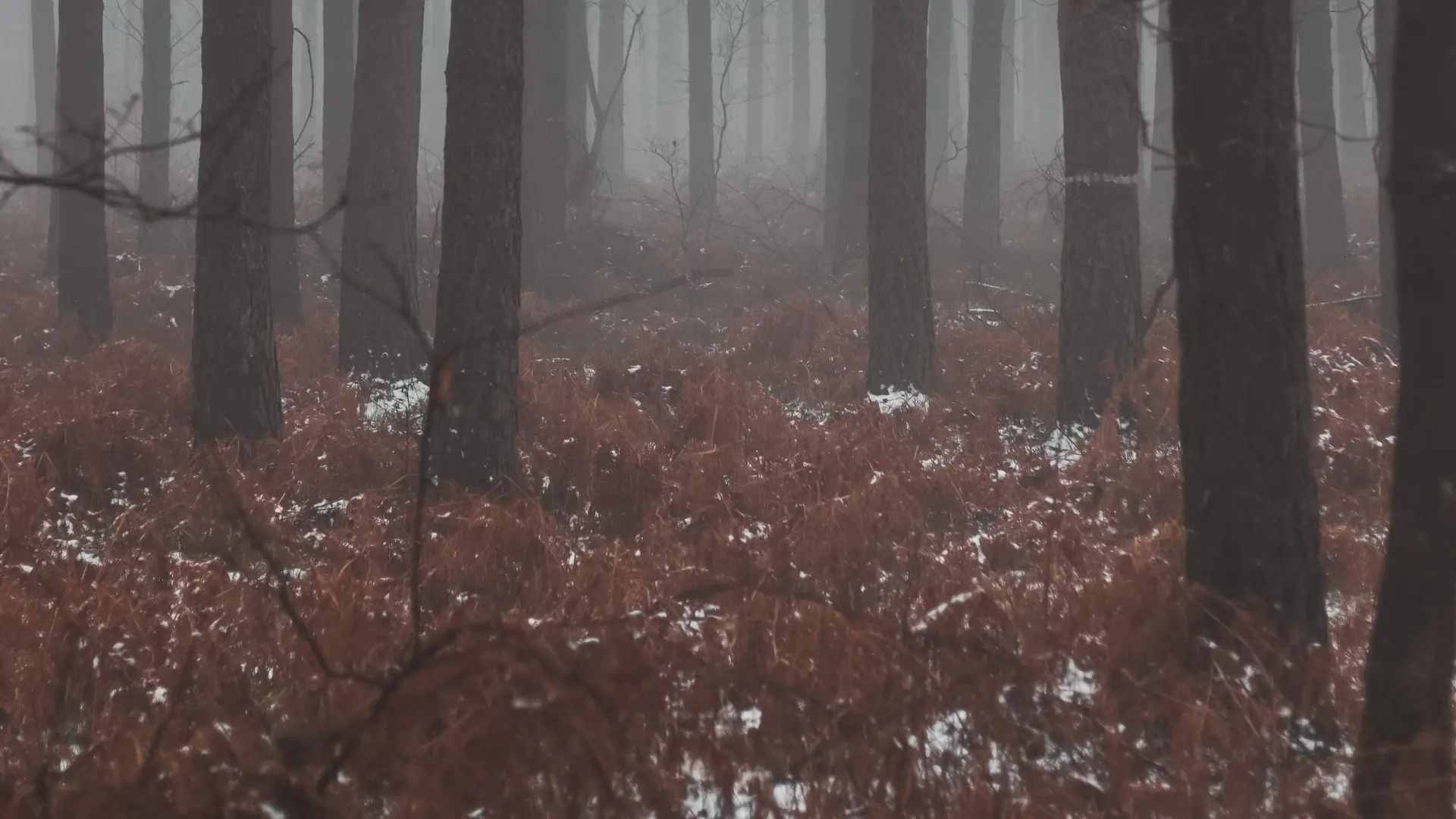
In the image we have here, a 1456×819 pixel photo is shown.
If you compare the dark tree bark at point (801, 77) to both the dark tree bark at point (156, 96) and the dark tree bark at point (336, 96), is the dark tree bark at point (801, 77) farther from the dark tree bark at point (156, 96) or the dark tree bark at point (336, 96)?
the dark tree bark at point (156, 96)

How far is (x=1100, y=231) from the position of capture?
8945 mm

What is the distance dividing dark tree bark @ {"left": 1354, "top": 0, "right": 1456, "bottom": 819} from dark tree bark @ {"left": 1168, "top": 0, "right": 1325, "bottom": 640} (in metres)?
0.64

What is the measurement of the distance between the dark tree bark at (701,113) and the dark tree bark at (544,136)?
18.7 ft

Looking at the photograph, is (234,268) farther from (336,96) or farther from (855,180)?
(336,96)

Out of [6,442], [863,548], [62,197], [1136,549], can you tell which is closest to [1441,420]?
[1136,549]

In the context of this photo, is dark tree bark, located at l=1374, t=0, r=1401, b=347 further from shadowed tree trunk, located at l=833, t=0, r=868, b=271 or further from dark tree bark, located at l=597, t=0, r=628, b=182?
dark tree bark, located at l=597, t=0, r=628, b=182

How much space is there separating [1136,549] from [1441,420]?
187 cm

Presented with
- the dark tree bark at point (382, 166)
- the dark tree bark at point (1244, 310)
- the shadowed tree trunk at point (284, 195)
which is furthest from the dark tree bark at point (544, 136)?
the dark tree bark at point (1244, 310)

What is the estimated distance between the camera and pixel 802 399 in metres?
10.6

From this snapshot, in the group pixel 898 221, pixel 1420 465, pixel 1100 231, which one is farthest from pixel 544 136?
pixel 1420 465

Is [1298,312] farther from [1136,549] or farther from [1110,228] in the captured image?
[1110,228]

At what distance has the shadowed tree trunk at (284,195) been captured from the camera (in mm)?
12398

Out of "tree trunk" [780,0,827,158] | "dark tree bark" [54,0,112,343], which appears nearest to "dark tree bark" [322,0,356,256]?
"dark tree bark" [54,0,112,343]

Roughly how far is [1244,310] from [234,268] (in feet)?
21.0
